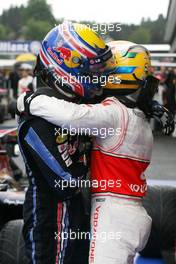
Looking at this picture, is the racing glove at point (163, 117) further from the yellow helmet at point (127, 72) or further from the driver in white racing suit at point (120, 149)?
the yellow helmet at point (127, 72)

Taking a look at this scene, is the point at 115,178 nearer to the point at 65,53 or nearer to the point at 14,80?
the point at 65,53

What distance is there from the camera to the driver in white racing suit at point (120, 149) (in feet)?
6.92

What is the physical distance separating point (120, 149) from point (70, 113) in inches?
10.5

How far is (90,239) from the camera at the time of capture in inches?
87.4

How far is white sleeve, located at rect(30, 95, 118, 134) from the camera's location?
2039 millimetres

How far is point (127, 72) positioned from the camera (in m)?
2.25

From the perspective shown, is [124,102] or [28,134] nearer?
[28,134]

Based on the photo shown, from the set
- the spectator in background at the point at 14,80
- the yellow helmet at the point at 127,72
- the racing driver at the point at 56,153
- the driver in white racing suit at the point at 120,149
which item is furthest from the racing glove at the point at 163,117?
the spectator in background at the point at 14,80

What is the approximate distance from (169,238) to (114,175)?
1205 millimetres

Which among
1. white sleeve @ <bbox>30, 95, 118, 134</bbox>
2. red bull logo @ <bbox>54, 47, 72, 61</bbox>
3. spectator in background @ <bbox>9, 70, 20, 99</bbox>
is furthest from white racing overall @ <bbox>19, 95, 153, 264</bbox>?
spectator in background @ <bbox>9, 70, 20, 99</bbox>

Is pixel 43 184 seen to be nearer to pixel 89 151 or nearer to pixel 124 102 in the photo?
pixel 89 151

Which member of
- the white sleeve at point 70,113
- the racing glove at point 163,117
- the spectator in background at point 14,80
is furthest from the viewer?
the spectator in background at point 14,80

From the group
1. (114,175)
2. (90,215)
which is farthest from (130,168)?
(90,215)

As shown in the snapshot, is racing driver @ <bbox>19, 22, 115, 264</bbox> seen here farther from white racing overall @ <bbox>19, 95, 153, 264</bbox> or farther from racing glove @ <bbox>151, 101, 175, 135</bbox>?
racing glove @ <bbox>151, 101, 175, 135</bbox>
